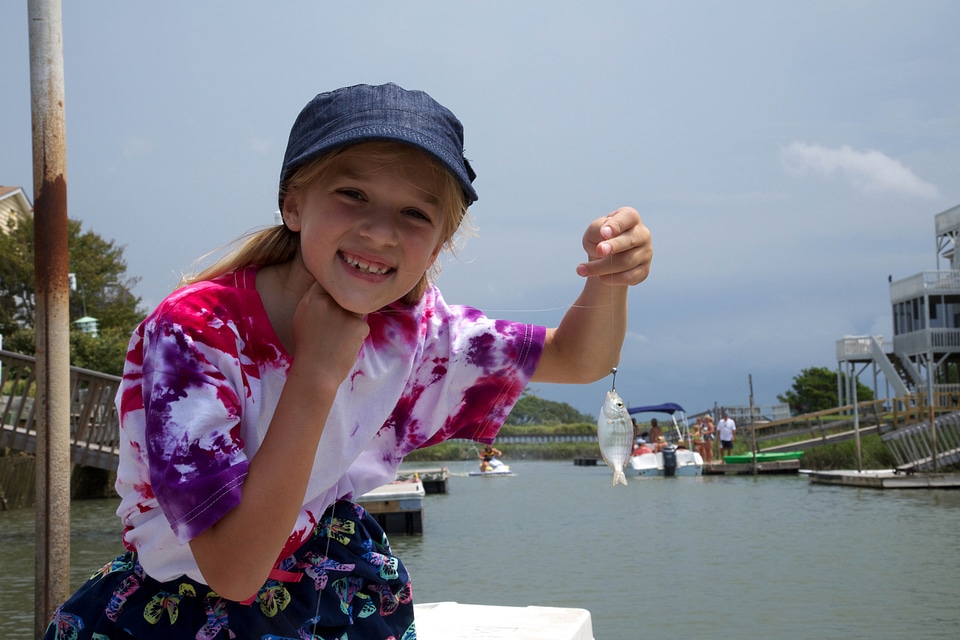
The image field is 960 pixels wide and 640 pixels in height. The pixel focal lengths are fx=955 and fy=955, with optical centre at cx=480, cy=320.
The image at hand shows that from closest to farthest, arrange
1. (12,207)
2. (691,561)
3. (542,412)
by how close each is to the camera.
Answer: (691,561) → (12,207) → (542,412)

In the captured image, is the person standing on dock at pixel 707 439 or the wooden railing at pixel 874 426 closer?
the wooden railing at pixel 874 426

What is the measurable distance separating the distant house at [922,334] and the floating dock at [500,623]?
119 ft

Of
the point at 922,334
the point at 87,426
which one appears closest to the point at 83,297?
the point at 87,426

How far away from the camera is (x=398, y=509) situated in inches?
623

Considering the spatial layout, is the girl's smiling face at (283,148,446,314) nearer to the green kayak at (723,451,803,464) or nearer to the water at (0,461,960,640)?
the water at (0,461,960,640)

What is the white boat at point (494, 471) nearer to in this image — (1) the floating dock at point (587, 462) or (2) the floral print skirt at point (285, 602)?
(1) the floating dock at point (587, 462)

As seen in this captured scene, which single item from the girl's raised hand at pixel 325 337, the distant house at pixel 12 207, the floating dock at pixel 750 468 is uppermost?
the distant house at pixel 12 207

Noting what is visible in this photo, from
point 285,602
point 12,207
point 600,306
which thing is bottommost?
point 285,602

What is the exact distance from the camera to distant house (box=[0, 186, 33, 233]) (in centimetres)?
3453

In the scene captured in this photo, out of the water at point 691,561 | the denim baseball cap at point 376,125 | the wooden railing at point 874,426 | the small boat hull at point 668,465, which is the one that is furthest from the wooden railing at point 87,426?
the small boat hull at point 668,465

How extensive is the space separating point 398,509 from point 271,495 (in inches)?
572

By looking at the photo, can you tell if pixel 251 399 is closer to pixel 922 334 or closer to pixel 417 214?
pixel 417 214

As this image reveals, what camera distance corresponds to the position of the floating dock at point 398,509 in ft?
52.0

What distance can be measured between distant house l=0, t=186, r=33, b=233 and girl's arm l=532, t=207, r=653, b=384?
3528 cm
